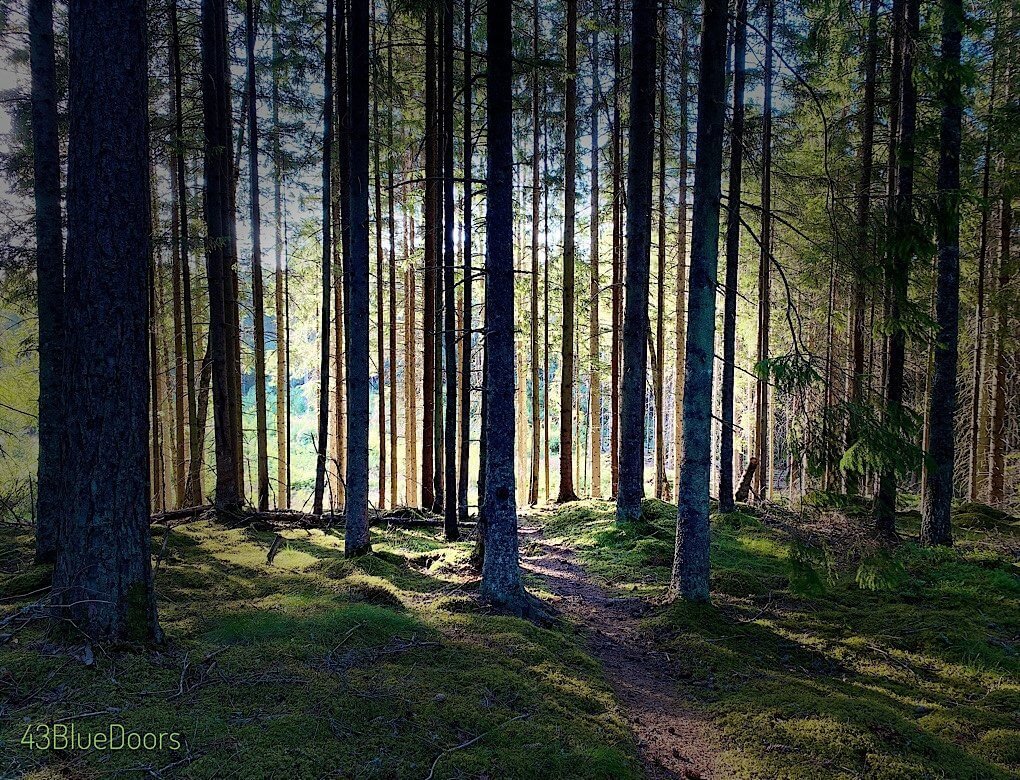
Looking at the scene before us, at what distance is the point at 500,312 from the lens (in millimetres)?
6113

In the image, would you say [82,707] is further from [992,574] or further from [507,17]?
[992,574]

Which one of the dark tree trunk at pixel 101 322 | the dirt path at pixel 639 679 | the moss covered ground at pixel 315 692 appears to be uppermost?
the dark tree trunk at pixel 101 322

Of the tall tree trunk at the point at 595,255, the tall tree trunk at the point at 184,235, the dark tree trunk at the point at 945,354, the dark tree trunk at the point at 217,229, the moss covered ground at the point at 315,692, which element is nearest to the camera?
the moss covered ground at the point at 315,692

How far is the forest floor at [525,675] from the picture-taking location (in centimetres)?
330

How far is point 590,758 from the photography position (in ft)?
12.0

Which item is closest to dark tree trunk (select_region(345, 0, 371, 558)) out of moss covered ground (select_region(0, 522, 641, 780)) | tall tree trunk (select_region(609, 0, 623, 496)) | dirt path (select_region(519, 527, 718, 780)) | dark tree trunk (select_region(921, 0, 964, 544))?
moss covered ground (select_region(0, 522, 641, 780))

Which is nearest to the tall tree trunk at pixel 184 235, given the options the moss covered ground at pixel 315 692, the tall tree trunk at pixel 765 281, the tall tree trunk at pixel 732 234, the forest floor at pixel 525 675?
the forest floor at pixel 525 675

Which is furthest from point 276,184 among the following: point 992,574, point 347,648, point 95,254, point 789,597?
point 992,574

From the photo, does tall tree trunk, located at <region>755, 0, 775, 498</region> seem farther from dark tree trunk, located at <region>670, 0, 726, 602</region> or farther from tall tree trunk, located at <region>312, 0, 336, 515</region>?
tall tree trunk, located at <region>312, 0, 336, 515</region>

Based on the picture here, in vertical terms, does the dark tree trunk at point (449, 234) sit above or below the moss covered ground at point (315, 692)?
above

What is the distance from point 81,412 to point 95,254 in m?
1.12

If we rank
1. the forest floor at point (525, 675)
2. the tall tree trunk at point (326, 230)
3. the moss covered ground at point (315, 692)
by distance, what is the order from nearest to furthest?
the moss covered ground at point (315, 692) → the forest floor at point (525, 675) → the tall tree trunk at point (326, 230)

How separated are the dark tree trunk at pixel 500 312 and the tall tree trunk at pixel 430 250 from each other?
3.48m

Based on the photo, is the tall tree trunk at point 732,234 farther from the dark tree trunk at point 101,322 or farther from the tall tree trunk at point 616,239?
the dark tree trunk at point 101,322
